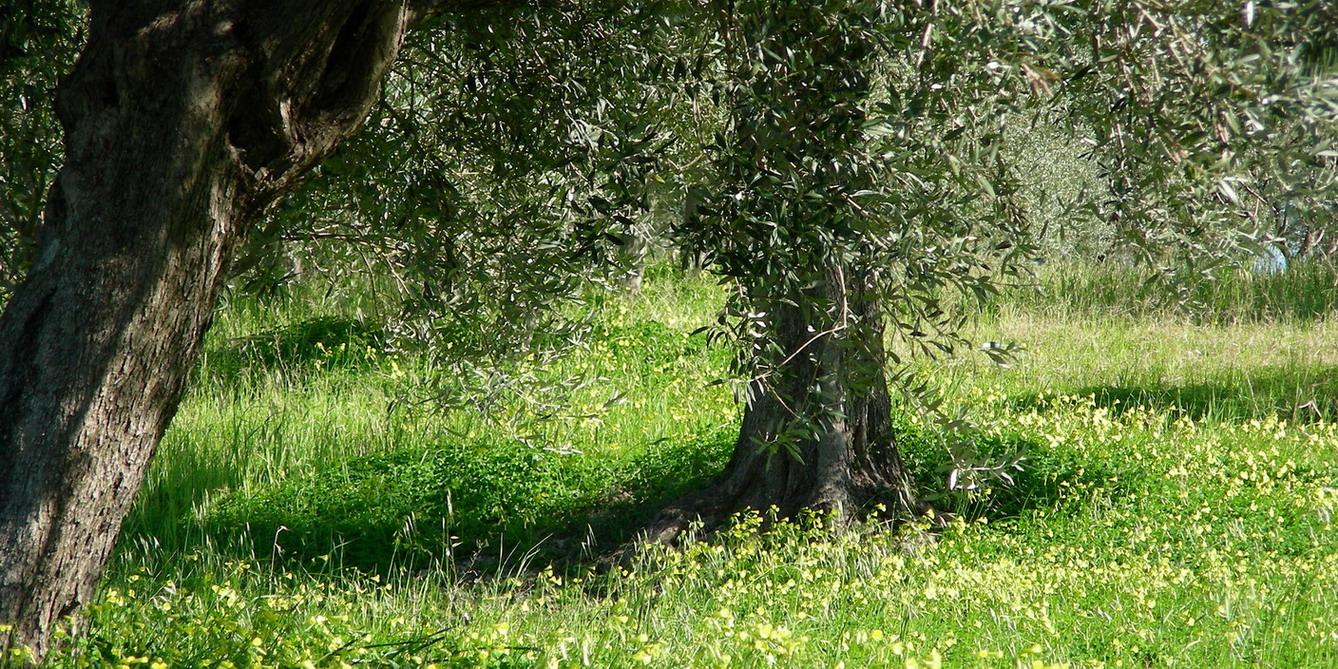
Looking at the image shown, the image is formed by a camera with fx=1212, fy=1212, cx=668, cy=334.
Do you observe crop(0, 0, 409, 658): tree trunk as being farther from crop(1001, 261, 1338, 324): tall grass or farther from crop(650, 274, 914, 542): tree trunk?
crop(1001, 261, 1338, 324): tall grass

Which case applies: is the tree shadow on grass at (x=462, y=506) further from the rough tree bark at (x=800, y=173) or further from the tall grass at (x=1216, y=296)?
the tall grass at (x=1216, y=296)

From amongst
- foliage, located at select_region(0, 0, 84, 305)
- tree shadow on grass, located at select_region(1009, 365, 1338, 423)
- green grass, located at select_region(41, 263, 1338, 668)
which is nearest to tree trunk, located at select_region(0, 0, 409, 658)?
green grass, located at select_region(41, 263, 1338, 668)

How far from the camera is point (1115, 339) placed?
12.8m

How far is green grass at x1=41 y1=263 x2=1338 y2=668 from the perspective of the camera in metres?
4.46

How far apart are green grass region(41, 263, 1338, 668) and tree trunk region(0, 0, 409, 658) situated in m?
0.36

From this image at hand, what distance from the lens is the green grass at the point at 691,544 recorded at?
4.46m

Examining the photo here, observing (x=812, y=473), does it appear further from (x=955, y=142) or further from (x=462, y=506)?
(x=955, y=142)

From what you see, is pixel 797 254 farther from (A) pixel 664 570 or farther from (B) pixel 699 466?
(B) pixel 699 466

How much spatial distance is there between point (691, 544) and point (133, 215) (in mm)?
3760

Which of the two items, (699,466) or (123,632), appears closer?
(123,632)

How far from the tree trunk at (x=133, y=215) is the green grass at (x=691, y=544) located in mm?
364

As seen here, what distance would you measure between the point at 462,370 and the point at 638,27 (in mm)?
2083

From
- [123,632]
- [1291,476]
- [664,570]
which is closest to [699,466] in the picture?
[664,570]

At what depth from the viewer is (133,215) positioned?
11.9 ft
